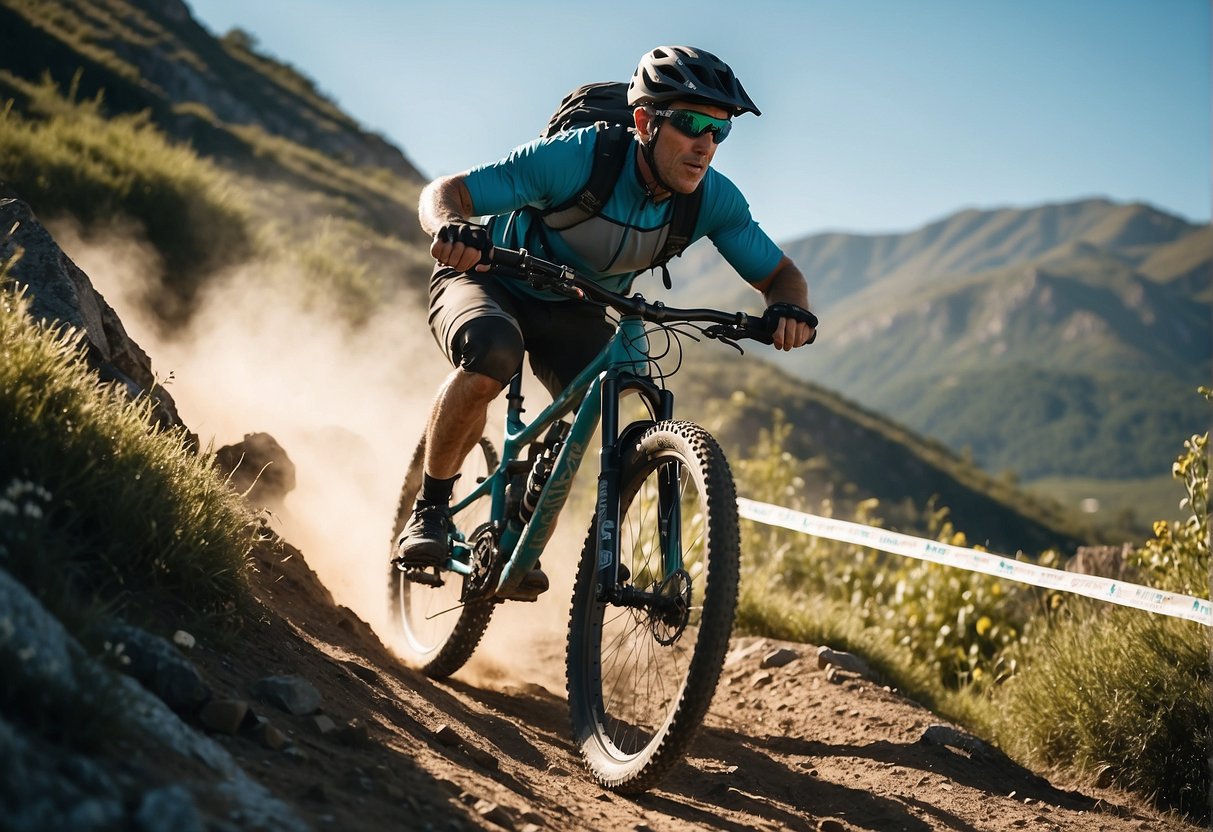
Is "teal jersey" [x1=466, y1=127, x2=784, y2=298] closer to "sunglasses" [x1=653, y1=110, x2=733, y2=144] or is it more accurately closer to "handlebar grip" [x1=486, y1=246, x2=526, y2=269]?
"sunglasses" [x1=653, y1=110, x2=733, y2=144]

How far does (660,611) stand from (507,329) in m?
1.42

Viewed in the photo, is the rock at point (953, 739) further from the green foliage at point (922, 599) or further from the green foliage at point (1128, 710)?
the green foliage at point (922, 599)

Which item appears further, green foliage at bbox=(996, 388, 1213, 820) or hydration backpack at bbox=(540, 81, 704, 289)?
green foliage at bbox=(996, 388, 1213, 820)

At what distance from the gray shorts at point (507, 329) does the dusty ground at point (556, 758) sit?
4.40 ft

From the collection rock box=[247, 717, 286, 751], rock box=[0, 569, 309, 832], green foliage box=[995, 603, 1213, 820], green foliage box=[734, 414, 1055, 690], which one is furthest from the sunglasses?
green foliage box=[734, 414, 1055, 690]

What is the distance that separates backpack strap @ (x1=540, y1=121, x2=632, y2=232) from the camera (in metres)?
4.41

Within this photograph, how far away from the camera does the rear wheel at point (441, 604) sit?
530 centimetres

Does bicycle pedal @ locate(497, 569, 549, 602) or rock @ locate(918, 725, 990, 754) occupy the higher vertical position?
rock @ locate(918, 725, 990, 754)

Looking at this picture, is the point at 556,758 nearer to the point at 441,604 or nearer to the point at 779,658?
the point at 441,604

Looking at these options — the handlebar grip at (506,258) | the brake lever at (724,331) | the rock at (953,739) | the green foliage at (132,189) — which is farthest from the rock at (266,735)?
the green foliage at (132,189)

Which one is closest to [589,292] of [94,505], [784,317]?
[784,317]

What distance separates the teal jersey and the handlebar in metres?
0.51

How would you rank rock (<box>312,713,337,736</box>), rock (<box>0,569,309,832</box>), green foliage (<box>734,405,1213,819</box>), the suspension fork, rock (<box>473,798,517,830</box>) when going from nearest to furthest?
rock (<box>0,569,309,832</box>) < rock (<box>473,798,517,830</box>) < rock (<box>312,713,337,736</box>) < the suspension fork < green foliage (<box>734,405,1213,819</box>)

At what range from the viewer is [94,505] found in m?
3.29
